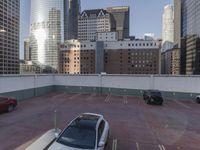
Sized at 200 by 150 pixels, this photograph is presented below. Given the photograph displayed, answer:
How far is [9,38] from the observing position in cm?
9856

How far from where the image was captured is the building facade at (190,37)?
285ft

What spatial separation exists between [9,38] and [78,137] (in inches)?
4127

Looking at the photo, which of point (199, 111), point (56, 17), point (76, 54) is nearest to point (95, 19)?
point (56, 17)

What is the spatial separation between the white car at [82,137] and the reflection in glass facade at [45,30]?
→ 14570 cm

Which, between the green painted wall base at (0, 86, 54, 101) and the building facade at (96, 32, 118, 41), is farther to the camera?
the building facade at (96, 32, 118, 41)

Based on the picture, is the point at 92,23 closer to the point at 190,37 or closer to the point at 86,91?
the point at 190,37

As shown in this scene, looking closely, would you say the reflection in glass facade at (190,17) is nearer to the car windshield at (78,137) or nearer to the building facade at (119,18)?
the building facade at (119,18)

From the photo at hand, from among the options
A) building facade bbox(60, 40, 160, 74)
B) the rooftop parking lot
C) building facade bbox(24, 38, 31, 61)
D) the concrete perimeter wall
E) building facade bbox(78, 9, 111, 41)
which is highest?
building facade bbox(78, 9, 111, 41)

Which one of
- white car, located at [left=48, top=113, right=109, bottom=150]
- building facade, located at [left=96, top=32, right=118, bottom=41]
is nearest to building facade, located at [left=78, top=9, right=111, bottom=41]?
building facade, located at [left=96, top=32, right=118, bottom=41]

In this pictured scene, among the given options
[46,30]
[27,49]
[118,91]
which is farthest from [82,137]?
[27,49]

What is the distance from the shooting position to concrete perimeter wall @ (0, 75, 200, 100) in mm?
21047

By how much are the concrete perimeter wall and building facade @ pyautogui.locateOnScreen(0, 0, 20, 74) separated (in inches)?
2934

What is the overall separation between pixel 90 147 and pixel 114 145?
284cm

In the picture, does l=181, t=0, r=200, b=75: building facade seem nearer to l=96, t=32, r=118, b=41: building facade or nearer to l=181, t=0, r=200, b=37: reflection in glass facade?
l=181, t=0, r=200, b=37: reflection in glass facade
